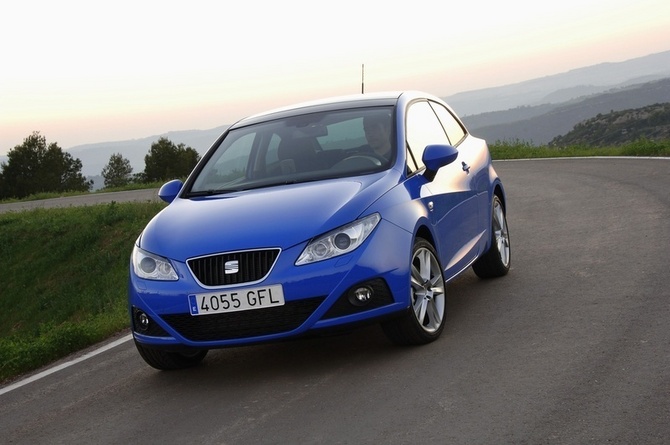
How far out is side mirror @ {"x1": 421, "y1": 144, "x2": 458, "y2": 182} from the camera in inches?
280

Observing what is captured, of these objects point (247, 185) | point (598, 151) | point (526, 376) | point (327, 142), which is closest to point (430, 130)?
point (327, 142)

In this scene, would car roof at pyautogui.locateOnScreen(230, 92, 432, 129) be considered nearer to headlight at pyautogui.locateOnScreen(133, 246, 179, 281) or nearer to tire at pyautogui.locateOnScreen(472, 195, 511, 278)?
tire at pyautogui.locateOnScreen(472, 195, 511, 278)

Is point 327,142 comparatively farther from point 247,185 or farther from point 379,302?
point 379,302

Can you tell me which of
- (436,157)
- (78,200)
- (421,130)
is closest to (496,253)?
(421,130)

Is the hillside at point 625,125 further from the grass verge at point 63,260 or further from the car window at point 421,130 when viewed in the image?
the car window at point 421,130

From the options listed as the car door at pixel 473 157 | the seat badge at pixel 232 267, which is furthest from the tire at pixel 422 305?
the car door at pixel 473 157

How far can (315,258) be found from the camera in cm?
591

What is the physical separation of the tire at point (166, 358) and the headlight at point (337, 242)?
3.81 ft

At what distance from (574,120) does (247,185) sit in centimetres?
19547

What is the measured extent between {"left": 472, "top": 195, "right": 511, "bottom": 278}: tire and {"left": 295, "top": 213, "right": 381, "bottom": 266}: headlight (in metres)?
2.77

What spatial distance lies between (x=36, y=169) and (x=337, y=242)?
7878 cm

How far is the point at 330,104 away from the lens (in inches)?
312

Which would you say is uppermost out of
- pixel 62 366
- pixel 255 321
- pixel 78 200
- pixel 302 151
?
pixel 302 151

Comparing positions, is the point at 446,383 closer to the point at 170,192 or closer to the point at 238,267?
the point at 238,267
